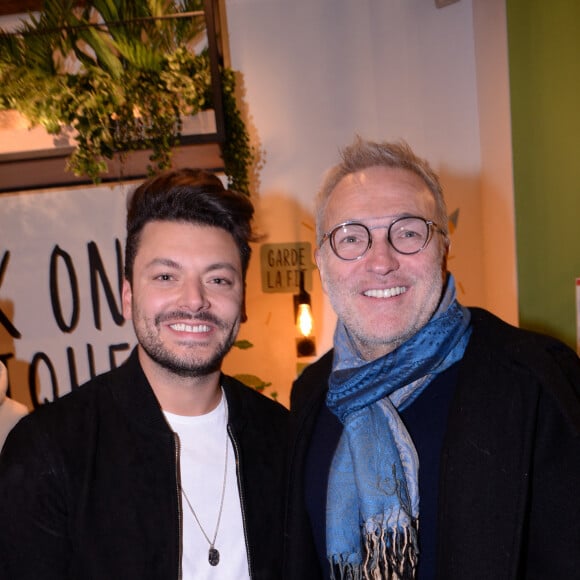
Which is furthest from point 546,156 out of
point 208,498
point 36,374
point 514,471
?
point 36,374

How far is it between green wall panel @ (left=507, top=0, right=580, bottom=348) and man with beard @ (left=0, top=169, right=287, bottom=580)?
139 centimetres

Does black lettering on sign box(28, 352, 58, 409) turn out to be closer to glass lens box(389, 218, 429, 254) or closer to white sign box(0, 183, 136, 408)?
white sign box(0, 183, 136, 408)

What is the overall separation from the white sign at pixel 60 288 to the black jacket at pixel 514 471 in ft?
8.27

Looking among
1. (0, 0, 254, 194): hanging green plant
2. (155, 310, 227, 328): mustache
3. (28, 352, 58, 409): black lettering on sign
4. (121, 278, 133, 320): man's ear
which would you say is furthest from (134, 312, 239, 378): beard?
(28, 352, 58, 409): black lettering on sign

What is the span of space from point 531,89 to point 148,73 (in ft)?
5.40

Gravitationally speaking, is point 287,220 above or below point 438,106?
below

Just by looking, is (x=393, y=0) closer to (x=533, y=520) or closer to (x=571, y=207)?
(x=571, y=207)

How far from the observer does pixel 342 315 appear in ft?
4.44

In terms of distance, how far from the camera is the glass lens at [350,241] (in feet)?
4.34

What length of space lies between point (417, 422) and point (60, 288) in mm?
2706

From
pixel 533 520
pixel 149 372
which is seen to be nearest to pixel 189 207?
pixel 149 372

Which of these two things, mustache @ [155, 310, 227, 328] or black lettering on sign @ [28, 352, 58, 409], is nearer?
mustache @ [155, 310, 227, 328]

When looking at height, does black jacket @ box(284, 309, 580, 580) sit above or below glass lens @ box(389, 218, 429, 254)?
below

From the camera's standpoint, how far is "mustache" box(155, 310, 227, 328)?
1.46 meters
